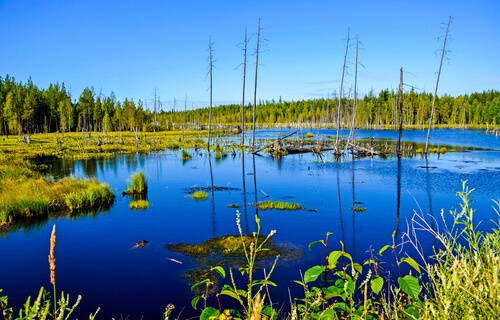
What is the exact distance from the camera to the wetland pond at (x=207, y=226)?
8906mm

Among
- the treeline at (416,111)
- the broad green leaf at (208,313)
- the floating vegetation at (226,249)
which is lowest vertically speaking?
the floating vegetation at (226,249)

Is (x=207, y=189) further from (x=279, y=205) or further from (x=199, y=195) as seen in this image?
(x=279, y=205)

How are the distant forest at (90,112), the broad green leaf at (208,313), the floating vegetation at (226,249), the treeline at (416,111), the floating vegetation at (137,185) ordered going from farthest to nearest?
the treeline at (416,111)
the distant forest at (90,112)
the floating vegetation at (137,185)
the floating vegetation at (226,249)
the broad green leaf at (208,313)

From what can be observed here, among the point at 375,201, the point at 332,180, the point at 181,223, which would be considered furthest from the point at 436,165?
the point at 181,223

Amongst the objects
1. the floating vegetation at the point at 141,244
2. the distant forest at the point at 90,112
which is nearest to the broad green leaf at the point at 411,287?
the floating vegetation at the point at 141,244

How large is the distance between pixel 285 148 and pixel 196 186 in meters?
20.3

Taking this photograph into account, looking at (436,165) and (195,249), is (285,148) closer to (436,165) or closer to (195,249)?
(436,165)

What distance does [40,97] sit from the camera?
76.5 m

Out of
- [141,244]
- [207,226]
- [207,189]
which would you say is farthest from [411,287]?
[207,189]

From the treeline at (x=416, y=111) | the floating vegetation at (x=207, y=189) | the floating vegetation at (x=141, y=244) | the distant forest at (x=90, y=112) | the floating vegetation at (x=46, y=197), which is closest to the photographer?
the floating vegetation at (x=141, y=244)

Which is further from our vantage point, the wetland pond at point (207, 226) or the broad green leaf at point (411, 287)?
the wetland pond at point (207, 226)

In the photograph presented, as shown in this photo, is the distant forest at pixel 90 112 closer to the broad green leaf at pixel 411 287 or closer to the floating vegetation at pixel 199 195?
the floating vegetation at pixel 199 195

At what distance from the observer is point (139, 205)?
1722 centimetres

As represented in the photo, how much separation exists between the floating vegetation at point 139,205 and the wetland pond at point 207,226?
0.34 meters
